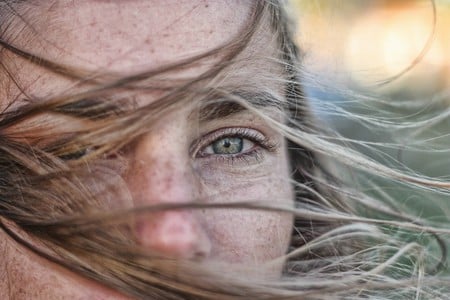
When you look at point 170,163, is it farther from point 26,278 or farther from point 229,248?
point 26,278

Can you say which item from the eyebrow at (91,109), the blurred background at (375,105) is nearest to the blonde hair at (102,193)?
the eyebrow at (91,109)

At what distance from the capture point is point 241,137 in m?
1.74

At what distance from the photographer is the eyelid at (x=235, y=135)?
1614 mm

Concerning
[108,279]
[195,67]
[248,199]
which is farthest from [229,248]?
[195,67]

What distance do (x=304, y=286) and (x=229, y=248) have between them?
0.21 meters

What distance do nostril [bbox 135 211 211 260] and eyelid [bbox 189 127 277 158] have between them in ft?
0.65

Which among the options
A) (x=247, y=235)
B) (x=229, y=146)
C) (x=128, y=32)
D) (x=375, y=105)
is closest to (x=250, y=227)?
(x=247, y=235)

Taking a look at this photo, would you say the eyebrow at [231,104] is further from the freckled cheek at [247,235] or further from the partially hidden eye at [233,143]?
the freckled cheek at [247,235]

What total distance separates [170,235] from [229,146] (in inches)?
14.0

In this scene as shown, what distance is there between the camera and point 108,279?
1.45 m

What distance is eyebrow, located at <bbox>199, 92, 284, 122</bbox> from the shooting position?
1581 mm

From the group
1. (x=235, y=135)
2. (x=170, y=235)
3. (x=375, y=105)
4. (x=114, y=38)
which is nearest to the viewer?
(x=170, y=235)

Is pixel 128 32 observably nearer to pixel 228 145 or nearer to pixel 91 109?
pixel 91 109

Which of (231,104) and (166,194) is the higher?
(231,104)
